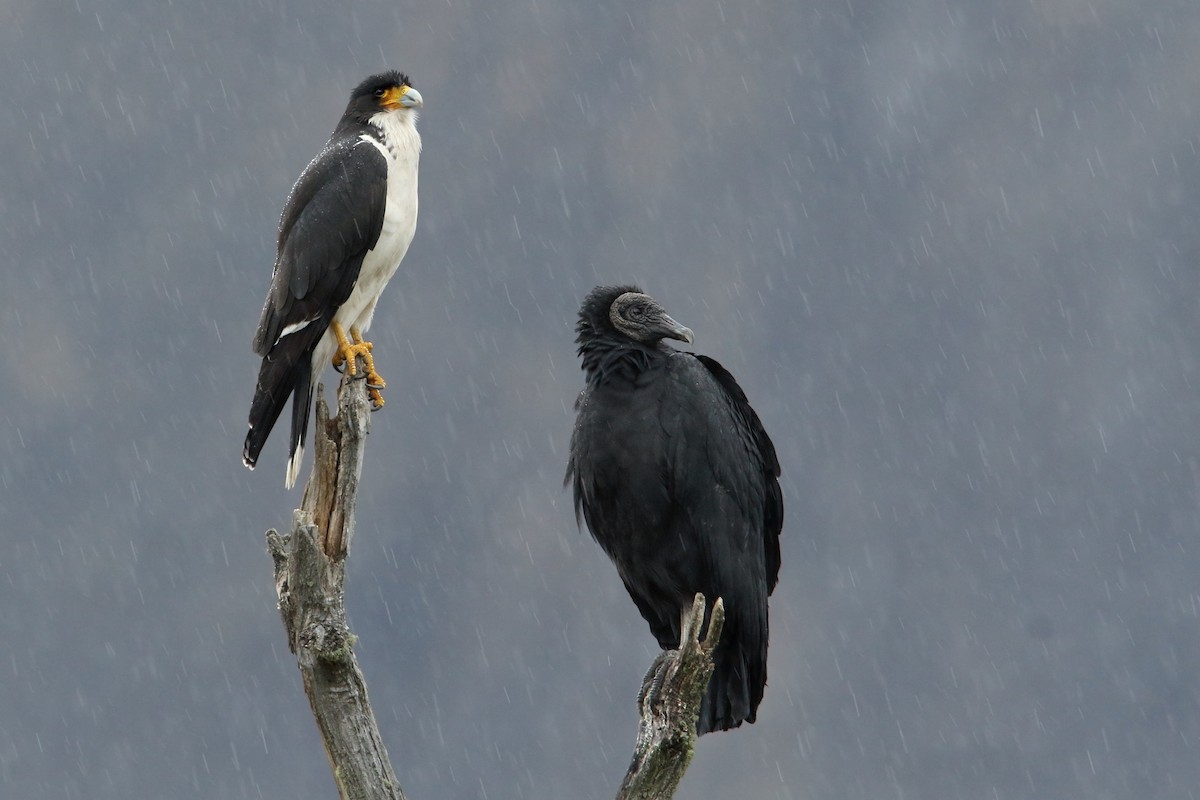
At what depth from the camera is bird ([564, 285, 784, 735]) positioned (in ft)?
21.9

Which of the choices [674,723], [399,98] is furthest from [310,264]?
[674,723]

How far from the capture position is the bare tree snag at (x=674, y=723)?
568cm

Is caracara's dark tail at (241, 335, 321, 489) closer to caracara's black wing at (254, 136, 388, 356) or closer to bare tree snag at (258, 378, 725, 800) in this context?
caracara's black wing at (254, 136, 388, 356)

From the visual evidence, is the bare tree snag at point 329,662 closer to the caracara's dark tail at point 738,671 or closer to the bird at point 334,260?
the bird at point 334,260

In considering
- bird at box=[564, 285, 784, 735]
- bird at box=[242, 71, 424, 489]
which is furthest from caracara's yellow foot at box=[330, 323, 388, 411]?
bird at box=[564, 285, 784, 735]

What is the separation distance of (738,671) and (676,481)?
94 centimetres

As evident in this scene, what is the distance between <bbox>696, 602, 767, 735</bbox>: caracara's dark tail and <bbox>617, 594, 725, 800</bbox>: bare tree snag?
932 millimetres

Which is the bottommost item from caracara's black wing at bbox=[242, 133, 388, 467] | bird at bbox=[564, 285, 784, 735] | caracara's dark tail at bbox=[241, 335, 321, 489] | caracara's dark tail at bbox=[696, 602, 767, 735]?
caracara's dark tail at bbox=[696, 602, 767, 735]

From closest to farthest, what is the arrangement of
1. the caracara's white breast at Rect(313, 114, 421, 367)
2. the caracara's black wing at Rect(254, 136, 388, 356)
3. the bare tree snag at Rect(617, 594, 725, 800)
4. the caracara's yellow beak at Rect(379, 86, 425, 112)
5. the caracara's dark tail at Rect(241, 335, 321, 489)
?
the bare tree snag at Rect(617, 594, 725, 800)
the caracara's dark tail at Rect(241, 335, 321, 489)
the caracara's black wing at Rect(254, 136, 388, 356)
the caracara's white breast at Rect(313, 114, 421, 367)
the caracara's yellow beak at Rect(379, 86, 425, 112)

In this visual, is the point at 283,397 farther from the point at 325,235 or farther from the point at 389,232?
the point at 389,232

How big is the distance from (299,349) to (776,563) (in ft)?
8.70

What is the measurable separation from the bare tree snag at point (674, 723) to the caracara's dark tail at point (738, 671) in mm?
932

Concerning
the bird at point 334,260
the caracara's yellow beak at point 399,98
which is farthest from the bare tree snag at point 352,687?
the caracara's yellow beak at point 399,98

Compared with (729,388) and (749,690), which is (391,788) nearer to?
(749,690)
